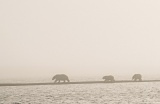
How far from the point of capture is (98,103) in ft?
170

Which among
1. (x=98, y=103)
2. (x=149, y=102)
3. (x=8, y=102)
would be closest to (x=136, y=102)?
(x=149, y=102)

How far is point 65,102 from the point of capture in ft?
174

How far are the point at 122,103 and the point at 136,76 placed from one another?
4390cm

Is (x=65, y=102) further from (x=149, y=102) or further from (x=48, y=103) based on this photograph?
(x=149, y=102)

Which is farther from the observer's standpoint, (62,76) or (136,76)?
(136,76)

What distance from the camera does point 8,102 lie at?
52.5 metres

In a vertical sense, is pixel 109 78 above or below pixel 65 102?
above

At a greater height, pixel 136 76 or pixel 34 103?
pixel 136 76

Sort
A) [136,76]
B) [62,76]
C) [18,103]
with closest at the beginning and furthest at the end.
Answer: [18,103], [62,76], [136,76]

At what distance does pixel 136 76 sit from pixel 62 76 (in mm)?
19753

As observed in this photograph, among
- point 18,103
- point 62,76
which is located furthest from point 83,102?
point 62,76

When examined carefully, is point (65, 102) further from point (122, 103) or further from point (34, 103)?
point (122, 103)

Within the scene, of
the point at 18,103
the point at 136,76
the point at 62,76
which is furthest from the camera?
the point at 136,76

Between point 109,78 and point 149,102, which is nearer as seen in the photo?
point 149,102
